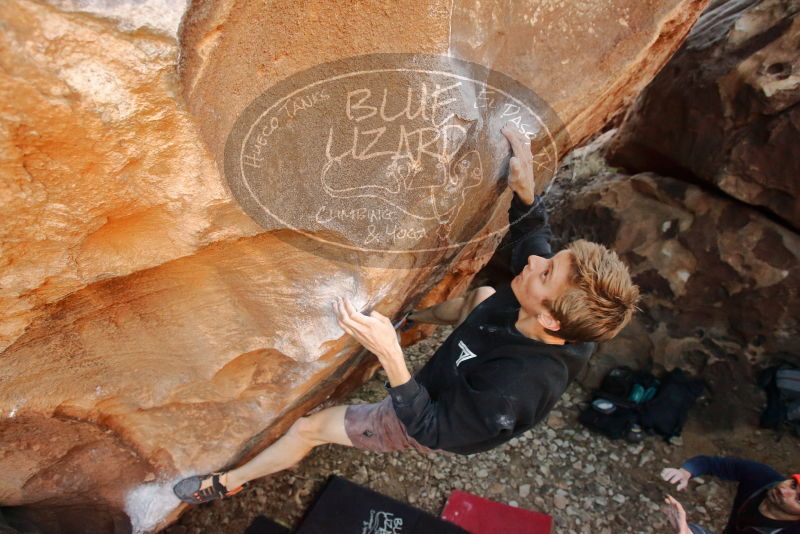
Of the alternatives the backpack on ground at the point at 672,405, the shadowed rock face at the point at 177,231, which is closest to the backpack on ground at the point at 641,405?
the backpack on ground at the point at 672,405

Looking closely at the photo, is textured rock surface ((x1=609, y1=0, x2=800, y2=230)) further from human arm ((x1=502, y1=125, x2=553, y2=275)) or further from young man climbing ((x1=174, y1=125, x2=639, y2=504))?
young man climbing ((x1=174, y1=125, x2=639, y2=504))

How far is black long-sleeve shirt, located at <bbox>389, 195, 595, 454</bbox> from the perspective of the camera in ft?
5.97

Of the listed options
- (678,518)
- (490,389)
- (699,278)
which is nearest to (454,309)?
(490,389)

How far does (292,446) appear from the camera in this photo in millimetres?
2449

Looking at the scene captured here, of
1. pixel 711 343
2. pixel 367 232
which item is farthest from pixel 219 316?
pixel 711 343

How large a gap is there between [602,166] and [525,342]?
3278 mm

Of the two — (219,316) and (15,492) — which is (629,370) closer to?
(219,316)

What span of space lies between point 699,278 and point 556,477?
1.58 meters

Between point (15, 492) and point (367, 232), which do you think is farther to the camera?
point (15, 492)

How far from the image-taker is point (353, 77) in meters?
1.74

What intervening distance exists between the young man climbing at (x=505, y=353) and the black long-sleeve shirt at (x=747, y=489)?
1.24 metres

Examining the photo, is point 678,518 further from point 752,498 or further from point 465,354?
point 465,354

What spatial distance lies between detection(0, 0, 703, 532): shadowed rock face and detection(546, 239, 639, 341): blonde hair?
59cm

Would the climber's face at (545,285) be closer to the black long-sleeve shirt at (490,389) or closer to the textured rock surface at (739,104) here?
the black long-sleeve shirt at (490,389)
